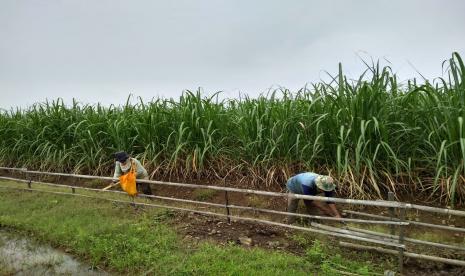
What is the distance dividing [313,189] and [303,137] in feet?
3.64

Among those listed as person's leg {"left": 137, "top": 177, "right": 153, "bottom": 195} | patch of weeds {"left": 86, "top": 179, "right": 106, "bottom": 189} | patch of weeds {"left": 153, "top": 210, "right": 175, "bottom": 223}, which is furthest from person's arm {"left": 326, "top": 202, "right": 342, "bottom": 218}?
patch of weeds {"left": 86, "top": 179, "right": 106, "bottom": 189}

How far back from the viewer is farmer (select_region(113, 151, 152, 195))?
22.0 feet

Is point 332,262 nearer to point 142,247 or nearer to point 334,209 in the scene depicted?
point 334,209

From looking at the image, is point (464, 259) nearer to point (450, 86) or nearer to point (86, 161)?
point (450, 86)

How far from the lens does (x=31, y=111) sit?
1020cm

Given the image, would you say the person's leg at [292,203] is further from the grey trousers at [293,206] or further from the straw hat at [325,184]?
the straw hat at [325,184]

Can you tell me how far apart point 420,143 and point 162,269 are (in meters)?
3.55

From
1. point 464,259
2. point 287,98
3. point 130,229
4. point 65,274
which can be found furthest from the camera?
point 287,98

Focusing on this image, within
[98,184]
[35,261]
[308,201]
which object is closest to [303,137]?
[308,201]

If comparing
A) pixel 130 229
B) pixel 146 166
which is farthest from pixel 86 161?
pixel 130 229

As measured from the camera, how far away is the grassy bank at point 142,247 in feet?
12.6

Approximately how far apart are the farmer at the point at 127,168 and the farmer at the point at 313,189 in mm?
2712

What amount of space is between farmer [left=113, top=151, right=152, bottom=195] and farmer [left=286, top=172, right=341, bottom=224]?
2712 mm

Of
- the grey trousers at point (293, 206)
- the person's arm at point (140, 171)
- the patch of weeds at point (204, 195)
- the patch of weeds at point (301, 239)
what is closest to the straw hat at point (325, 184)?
the grey trousers at point (293, 206)
